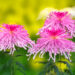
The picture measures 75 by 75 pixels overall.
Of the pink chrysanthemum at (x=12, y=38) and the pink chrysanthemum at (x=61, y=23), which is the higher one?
the pink chrysanthemum at (x=61, y=23)

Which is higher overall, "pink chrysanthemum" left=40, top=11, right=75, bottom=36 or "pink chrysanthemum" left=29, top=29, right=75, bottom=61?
"pink chrysanthemum" left=40, top=11, right=75, bottom=36

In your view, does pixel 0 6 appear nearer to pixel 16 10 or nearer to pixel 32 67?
pixel 16 10

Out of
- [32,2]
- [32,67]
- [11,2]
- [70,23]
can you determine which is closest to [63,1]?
[32,2]
